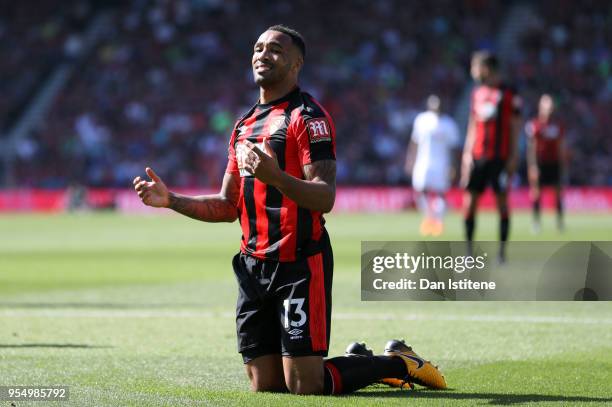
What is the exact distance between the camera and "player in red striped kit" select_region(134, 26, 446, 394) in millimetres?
6246

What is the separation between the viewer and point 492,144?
1519 cm

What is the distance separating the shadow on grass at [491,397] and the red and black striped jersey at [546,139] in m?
17.2

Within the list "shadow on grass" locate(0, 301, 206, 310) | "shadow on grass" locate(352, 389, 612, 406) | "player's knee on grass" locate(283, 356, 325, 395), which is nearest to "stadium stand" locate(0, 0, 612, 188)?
"shadow on grass" locate(0, 301, 206, 310)

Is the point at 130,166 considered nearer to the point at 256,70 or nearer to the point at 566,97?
the point at 566,97

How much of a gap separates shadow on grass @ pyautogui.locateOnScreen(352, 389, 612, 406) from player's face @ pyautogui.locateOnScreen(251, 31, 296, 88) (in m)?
1.70

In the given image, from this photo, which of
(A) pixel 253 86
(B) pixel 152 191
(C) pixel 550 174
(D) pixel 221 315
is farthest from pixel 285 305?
(A) pixel 253 86

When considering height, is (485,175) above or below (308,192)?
below

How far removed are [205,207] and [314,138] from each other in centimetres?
86

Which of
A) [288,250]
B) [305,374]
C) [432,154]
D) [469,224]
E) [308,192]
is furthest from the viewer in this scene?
[432,154]

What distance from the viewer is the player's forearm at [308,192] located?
19.6 feet

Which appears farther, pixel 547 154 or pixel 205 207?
pixel 547 154

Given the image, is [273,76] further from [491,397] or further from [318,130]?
[491,397]

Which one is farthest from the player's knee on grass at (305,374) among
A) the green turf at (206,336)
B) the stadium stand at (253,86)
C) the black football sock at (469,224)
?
the stadium stand at (253,86)

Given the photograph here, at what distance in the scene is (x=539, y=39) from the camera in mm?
36594
